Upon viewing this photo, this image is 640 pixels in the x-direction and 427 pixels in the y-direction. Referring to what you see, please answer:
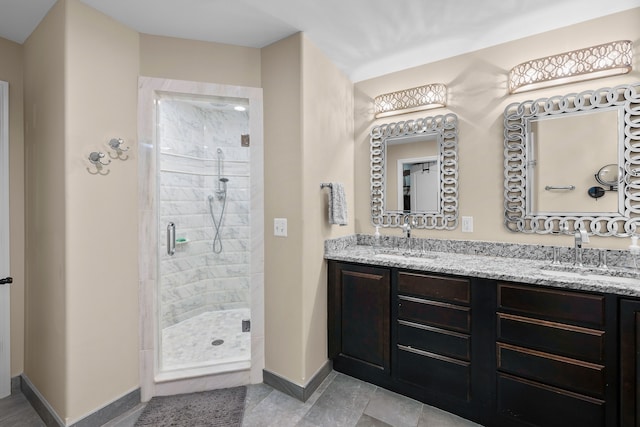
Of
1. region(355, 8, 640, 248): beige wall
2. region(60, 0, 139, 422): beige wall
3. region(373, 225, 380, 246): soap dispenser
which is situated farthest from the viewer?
region(373, 225, 380, 246): soap dispenser

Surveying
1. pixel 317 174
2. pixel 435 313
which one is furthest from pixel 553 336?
pixel 317 174

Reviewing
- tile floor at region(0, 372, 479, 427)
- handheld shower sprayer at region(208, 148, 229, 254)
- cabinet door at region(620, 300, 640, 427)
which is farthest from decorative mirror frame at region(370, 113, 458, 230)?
handheld shower sprayer at region(208, 148, 229, 254)

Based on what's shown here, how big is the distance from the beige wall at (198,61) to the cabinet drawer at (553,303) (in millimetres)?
2150

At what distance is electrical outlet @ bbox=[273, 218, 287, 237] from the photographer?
6.61 ft

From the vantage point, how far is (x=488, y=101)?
210 cm

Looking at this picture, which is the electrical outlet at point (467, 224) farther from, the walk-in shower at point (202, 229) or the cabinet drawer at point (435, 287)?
the walk-in shower at point (202, 229)

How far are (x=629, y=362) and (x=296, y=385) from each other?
1.80m

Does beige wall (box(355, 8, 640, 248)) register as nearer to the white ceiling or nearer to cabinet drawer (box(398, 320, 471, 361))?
the white ceiling

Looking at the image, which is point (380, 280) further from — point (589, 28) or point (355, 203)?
point (589, 28)

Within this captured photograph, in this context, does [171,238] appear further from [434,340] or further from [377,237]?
[434,340]

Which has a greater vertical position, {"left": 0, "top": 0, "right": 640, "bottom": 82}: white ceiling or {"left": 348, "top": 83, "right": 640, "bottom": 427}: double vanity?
{"left": 0, "top": 0, "right": 640, "bottom": 82}: white ceiling

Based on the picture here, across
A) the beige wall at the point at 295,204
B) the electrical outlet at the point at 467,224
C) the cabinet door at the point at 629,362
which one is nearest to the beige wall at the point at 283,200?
the beige wall at the point at 295,204

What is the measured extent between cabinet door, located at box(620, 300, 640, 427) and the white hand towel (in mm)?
1560

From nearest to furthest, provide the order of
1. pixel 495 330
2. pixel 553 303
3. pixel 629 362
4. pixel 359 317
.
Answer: pixel 629 362 < pixel 553 303 < pixel 495 330 < pixel 359 317
